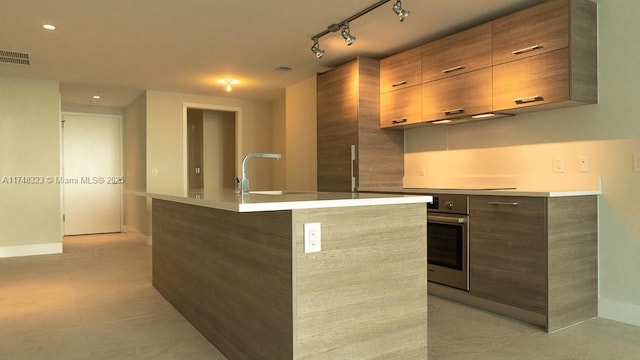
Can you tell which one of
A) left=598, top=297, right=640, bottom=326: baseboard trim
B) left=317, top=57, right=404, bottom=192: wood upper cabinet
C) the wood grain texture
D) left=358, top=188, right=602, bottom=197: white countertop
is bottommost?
left=598, top=297, right=640, bottom=326: baseboard trim

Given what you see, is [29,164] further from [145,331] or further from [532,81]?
[532,81]

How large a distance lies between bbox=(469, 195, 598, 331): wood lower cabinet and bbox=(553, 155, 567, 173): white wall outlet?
1.02 ft

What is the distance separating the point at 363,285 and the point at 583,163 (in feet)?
7.13

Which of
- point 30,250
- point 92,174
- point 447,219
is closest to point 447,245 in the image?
A: point 447,219

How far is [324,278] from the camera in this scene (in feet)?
5.95

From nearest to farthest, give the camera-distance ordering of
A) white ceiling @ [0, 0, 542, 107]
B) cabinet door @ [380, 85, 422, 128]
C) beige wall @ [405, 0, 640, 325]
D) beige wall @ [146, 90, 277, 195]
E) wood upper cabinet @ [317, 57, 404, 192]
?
beige wall @ [405, 0, 640, 325]
white ceiling @ [0, 0, 542, 107]
cabinet door @ [380, 85, 422, 128]
wood upper cabinet @ [317, 57, 404, 192]
beige wall @ [146, 90, 277, 195]

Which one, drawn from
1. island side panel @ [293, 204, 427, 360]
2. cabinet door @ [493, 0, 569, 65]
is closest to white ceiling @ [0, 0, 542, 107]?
cabinet door @ [493, 0, 569, 65]

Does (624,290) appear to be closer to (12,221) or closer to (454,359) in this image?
(454,359)

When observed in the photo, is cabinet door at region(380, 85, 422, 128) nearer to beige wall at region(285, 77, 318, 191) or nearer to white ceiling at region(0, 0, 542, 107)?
white ceiling at region(0, 0, 542, 107)

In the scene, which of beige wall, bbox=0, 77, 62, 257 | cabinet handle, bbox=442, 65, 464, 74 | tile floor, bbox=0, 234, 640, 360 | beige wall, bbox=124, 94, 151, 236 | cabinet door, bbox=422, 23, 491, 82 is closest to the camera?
tile floor, bbox=0, 234, 640, 360

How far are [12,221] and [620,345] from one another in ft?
21.3

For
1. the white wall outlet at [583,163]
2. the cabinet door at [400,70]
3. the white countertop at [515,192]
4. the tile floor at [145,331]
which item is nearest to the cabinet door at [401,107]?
the cabinet door at [400,70]

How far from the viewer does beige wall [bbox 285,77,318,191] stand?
5.41m

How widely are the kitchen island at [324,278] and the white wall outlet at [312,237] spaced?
2 cm
